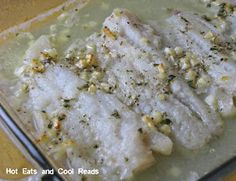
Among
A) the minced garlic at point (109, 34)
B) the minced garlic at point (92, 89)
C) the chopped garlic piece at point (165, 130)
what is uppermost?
the minced garlic at point (109, 34)

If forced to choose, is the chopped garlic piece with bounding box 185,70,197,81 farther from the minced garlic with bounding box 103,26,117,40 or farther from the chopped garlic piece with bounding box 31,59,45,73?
the chopped garlic piece with bounding box 31,59,45,73

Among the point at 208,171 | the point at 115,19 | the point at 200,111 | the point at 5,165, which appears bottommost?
the point at 208,171

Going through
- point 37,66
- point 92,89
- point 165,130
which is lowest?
point 165,130

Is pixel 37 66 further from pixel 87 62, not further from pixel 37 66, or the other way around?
pixel 87 62

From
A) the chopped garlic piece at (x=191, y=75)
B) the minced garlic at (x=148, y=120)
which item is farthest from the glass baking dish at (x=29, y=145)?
the chopped garlic piece at (x=191, y=75)

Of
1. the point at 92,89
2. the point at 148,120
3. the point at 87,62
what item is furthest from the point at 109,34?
the point at 148,120

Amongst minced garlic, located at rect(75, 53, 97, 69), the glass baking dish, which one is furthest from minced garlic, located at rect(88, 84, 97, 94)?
the glass baking dish

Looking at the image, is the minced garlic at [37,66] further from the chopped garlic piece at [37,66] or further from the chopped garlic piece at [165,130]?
the chopped garlic piece at [165,130]

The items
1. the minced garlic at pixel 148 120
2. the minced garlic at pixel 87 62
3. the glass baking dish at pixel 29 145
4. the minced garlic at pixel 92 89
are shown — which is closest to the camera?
the glass baking dish at pixel 29 145

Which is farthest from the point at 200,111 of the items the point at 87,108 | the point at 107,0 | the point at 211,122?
the point at 107,0

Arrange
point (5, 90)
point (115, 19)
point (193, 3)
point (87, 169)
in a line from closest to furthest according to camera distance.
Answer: point (87, 169)
point (5, 90)
point (115, 19)
point (193, 3)

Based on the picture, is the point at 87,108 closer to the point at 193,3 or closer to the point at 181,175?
the point at 181,175
